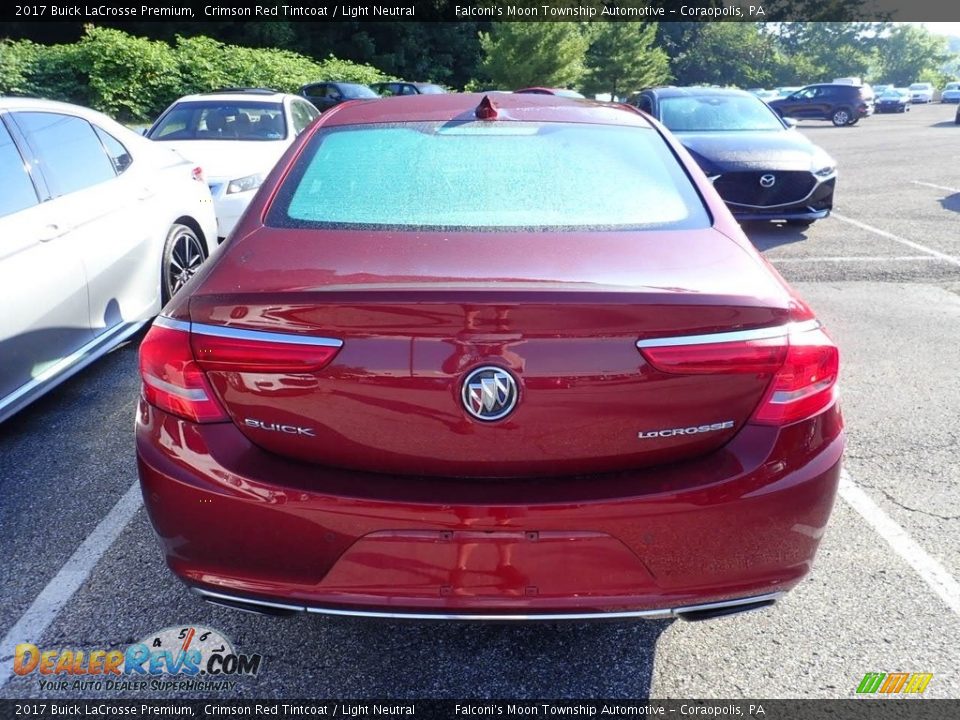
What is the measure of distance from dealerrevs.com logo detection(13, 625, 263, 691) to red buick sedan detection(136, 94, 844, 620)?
0.47 meters

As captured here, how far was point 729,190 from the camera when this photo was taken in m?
8.34

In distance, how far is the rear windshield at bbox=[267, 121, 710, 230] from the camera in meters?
2.48

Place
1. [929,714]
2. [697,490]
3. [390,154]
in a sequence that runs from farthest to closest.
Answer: [390,154] < [929,714] < [697,490]

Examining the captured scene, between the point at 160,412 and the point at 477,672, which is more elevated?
the point at 160,412

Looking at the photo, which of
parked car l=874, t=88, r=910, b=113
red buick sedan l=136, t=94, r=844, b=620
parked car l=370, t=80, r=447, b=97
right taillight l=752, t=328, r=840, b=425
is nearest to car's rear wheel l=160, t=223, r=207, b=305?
red buick sedan l=136, t=94, r=844, b=620

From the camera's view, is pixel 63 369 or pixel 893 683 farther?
pixel 63 369

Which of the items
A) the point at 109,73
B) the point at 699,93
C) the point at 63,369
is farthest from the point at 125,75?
the point at 63,369

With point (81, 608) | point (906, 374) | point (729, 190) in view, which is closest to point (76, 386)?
point (81, 608)

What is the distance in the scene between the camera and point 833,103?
3177 cm

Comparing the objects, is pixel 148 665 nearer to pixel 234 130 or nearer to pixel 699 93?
pixel 234 130

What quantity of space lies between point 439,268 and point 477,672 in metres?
1.21

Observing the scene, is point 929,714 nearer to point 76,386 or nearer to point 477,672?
point 477,672

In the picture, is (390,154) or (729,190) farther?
(729,190)

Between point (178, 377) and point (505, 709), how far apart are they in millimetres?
1280
